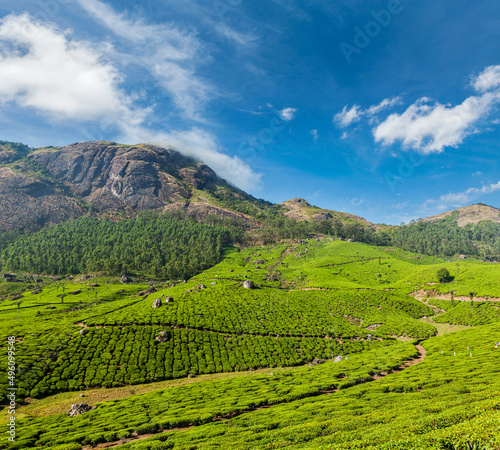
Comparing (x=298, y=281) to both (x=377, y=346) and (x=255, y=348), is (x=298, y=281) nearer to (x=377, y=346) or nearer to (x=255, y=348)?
(x=377, y=346)

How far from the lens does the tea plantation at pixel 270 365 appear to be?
21859mm

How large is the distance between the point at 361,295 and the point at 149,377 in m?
113

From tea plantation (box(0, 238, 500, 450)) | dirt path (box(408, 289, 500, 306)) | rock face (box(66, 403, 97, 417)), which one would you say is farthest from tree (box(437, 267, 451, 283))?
rock face (box(66, 403, 97, 417))

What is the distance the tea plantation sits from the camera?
21859 mm

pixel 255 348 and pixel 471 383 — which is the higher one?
pixel 471 383

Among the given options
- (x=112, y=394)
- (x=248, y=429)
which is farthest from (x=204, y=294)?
(x=248, y=429)

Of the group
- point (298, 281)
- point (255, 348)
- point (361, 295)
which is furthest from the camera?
point (298, 281)

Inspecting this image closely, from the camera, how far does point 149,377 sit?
61.0 meters

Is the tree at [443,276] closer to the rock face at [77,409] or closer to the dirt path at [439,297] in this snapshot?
the dirt path at [439,297]

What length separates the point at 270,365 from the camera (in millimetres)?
70062

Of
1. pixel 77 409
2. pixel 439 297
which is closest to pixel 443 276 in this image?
pixel 439 297

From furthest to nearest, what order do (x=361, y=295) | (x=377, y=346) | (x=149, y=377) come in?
(x=361, y=295) < (x=377, y=346) < (x=149, y=377)

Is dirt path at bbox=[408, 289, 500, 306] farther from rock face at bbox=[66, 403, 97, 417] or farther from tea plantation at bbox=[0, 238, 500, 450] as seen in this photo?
rock face at bbox=[66, 403, 97, 417]

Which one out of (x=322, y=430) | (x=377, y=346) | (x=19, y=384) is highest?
(x=322, y=430)
